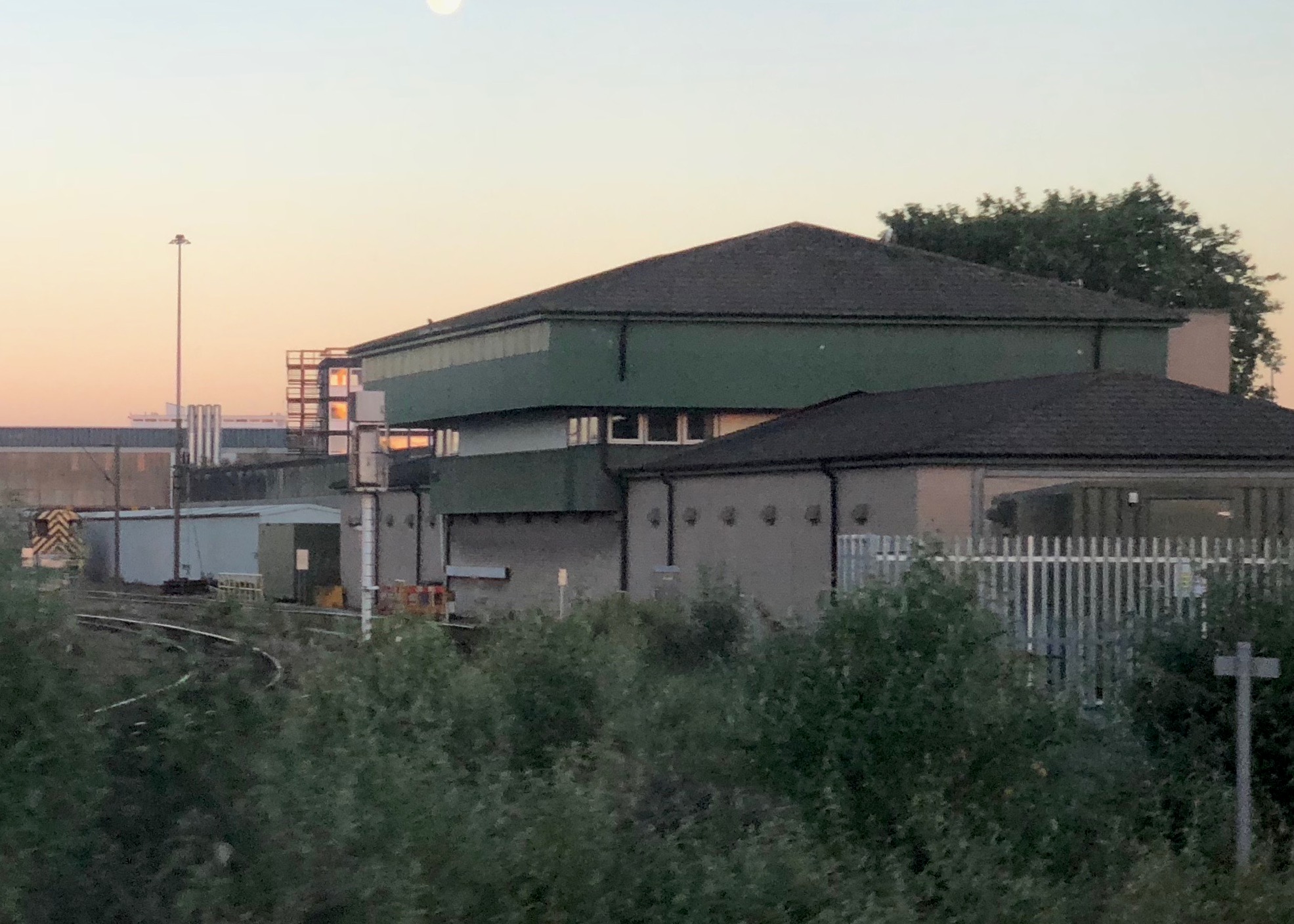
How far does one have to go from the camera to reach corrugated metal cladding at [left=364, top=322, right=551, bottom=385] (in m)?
40.4

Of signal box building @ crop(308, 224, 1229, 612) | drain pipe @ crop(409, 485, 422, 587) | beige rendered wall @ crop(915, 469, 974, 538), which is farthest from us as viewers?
drain pipe @ crop(409, 485, 422, 587)

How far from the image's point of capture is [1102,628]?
1482 cm

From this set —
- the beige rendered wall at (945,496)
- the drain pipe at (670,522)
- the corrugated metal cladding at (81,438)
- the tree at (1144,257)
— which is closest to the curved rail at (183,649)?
the beige rendered wall at (945,496)

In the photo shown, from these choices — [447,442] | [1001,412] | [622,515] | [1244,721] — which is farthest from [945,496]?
[447,442]

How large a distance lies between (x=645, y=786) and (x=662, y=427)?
30519 millimetres

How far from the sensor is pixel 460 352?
4466 centimetres

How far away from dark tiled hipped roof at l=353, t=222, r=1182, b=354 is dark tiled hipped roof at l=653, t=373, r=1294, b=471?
22.2 ft

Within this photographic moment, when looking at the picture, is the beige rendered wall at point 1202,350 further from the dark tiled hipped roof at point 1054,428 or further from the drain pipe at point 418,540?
the drain pipe at point 418,540

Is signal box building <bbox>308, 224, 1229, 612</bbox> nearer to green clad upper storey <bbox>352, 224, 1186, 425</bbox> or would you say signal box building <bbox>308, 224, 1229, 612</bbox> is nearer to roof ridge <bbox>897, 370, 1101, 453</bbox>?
green clad upper storey <bbox>352, 224, 1186, 425</bbox>

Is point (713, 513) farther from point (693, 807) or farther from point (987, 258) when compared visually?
point (987, 258)

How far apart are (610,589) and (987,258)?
30.9 meters

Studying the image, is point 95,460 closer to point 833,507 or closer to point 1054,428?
point 833,507

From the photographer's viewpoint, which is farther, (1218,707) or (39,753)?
(1218,707)

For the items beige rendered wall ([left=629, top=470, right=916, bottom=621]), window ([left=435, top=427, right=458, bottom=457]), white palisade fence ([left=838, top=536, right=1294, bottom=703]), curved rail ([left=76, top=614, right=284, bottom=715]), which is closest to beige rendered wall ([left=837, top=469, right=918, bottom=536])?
beige rendered wall ([left=629, top=470, right=916, bottom=621])
